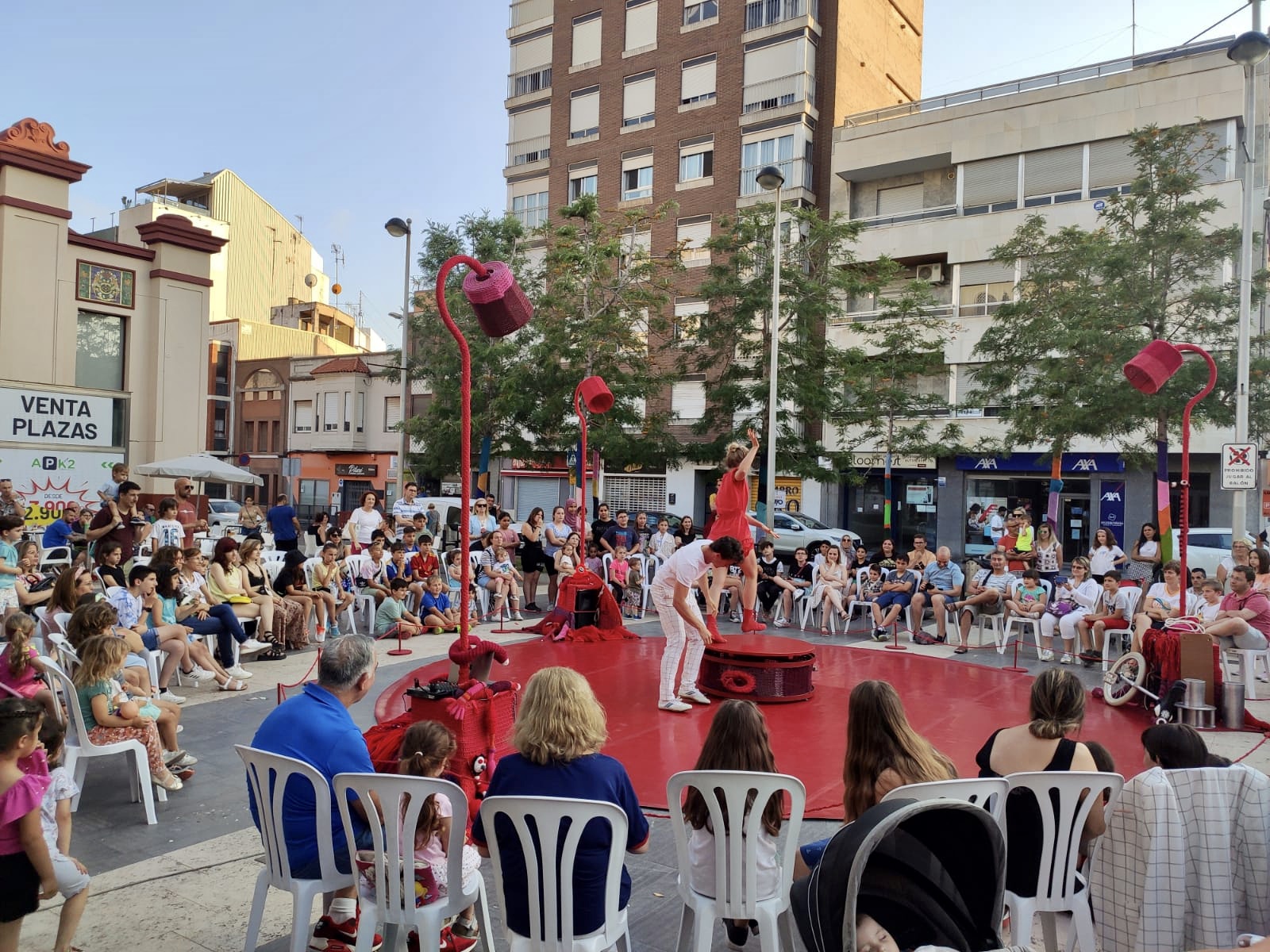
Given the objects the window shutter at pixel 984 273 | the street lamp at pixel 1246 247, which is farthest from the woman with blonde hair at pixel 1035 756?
the window shutter at pixel 984 273

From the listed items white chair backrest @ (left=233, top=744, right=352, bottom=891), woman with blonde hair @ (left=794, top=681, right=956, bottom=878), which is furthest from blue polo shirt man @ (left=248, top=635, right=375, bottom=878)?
woman with blonde hair @ (left=794, top=681, right=956, bottom=878)

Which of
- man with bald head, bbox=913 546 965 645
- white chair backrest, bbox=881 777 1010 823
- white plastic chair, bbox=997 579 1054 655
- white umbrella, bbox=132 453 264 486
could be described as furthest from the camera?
white umbrella, bbox=132 453 264 486

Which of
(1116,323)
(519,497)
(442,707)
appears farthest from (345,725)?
(519,497)

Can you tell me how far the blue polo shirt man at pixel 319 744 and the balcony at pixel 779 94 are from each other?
28.0m

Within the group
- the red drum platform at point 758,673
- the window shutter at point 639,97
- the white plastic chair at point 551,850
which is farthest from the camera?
the window shutter at point 639,97

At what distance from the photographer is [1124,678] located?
789 cm

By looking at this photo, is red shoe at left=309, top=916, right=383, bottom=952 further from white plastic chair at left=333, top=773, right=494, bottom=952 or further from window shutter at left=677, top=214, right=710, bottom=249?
window shutter at left=677, top=214, right=710, bottom=249

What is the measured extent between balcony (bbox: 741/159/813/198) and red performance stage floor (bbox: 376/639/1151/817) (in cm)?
2064

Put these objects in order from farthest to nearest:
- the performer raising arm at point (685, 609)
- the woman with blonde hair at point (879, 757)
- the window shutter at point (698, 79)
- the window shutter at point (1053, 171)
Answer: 1. the window shutter at point (698, 79)
2. the window shutter at point (1053, 171)
3. the performer raising arm at point (685, 609)
4. the woman with blonde hair at point (879, 757)

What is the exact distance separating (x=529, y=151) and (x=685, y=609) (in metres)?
30.7

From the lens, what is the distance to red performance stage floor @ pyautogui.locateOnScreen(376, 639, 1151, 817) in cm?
605

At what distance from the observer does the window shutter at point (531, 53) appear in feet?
110

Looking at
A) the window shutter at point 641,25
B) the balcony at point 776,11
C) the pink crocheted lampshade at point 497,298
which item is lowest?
the pink crocheted lampshade at point 497,298

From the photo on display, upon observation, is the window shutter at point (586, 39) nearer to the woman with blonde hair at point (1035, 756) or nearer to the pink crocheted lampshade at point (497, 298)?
the pink crocheted lampshade at point (497, 298)
